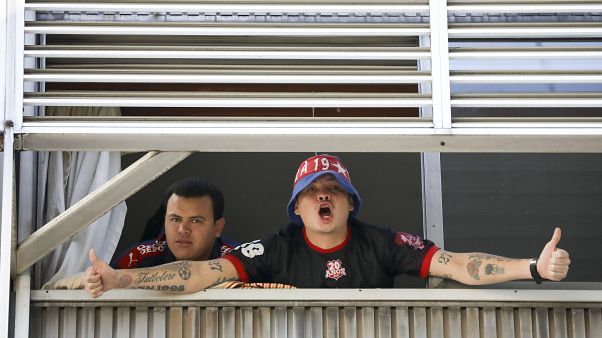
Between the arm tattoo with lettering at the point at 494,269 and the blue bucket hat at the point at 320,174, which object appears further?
the blue bucket hat at the point at 320,174

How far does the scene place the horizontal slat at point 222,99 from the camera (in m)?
6.21

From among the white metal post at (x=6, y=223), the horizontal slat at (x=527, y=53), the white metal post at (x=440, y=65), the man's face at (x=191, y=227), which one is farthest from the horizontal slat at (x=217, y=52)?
the man's face at (x=191, y=227)

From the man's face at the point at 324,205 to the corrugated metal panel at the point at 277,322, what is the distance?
50 centimetres

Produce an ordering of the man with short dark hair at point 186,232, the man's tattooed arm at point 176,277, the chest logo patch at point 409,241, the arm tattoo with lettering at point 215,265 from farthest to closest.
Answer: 1. the man with short dark hair at point 186,232
2. the chest logo patch at point 409,241
3. the arm tattoo with lettering at point 215,265
4. the man's tattooed arm at point 176,277

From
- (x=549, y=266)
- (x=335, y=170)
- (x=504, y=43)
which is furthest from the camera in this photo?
(x=504, y=43)

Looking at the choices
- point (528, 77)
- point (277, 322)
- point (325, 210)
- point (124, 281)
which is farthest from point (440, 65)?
point (124, 281)

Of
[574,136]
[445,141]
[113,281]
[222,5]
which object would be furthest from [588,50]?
[113,281]

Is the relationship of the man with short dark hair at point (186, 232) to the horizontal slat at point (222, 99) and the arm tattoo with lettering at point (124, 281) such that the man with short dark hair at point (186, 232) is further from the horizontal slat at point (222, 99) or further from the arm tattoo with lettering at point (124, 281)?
the horizontal slat at point (222, 99)

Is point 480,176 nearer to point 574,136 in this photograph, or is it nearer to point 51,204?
point 574,136

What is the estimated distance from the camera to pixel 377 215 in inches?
367

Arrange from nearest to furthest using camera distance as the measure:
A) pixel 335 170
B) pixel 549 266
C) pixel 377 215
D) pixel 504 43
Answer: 1. pixel 549 266
2. pixel 335 170
3. pixel 504 43
4. pixel 377 215

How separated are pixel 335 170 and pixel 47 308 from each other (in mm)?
1762

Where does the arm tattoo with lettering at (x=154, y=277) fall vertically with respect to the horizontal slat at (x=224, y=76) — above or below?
below

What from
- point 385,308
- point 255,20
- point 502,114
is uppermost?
point 255,20
